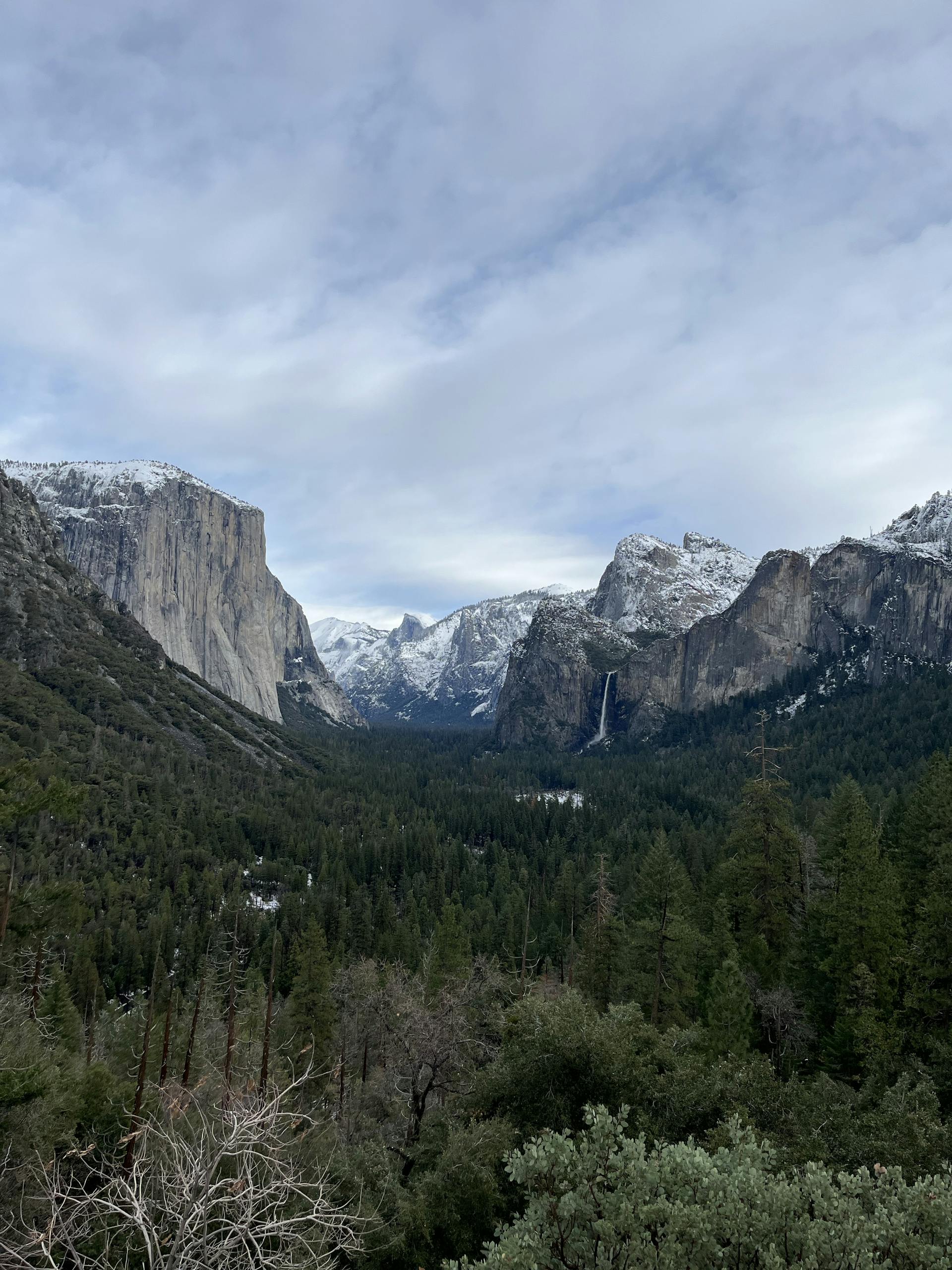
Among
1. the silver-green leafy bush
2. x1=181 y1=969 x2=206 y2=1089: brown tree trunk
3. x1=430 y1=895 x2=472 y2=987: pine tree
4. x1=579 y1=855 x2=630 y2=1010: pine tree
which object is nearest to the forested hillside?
the silver-green leafy bush

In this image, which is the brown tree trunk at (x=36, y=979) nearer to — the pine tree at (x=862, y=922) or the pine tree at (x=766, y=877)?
the pine tree at (x=862, y=922)

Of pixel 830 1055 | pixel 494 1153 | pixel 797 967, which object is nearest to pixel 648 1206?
pixel 494 1153

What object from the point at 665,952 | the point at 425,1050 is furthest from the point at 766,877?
the point at 425,1050

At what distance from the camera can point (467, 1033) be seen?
27391 millimetres

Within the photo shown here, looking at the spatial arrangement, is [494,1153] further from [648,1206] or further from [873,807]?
[873,807]

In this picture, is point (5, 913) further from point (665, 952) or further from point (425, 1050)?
point (665, 952)

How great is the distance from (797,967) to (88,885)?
76.2 metres

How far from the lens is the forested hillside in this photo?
10875 millimetres

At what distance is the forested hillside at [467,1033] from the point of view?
35.7 feet

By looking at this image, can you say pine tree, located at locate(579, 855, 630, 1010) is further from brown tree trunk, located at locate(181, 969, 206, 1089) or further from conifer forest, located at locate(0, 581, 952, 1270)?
brown tree trunk, located at locate(181, 969, 206, 1089)

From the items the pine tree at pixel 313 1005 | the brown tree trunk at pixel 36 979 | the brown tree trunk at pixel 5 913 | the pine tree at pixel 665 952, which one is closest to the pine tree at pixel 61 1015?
the brown tree trunk at pixel 36 979

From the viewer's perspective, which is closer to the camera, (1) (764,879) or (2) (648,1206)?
(2) (648,1206)

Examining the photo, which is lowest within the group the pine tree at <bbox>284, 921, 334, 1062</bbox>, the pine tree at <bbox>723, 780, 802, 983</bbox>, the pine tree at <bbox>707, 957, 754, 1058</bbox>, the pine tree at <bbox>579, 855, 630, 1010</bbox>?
the pine tree at <bbox>284, 921, 334, 1062</bbox>

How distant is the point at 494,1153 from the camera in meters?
16.5
